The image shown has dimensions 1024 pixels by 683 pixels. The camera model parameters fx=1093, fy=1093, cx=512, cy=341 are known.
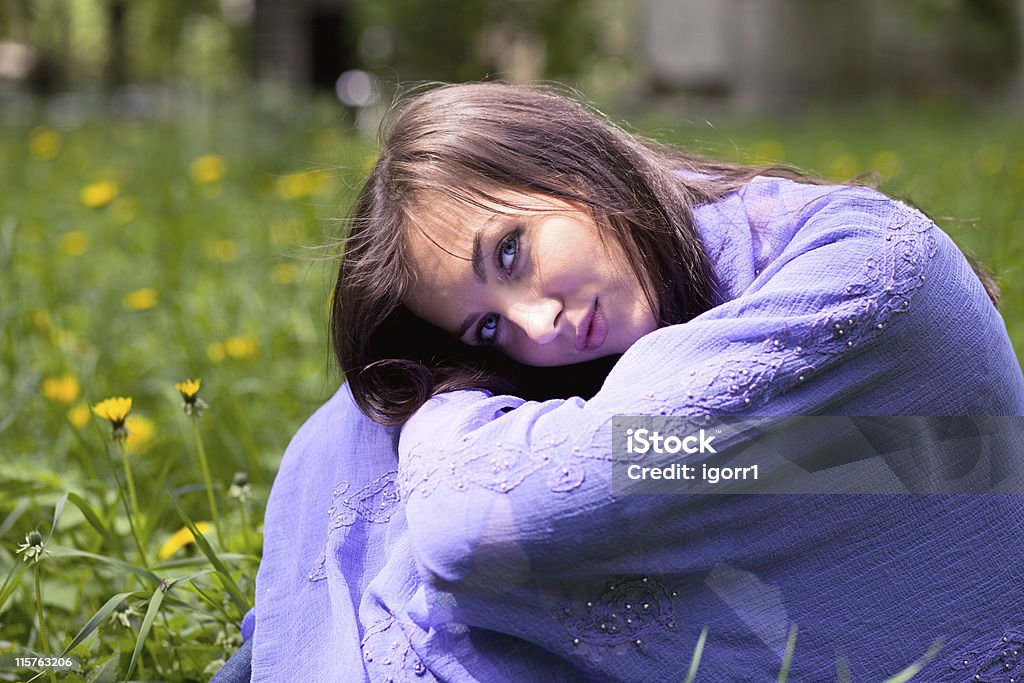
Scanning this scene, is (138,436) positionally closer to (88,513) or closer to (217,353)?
(217,353)

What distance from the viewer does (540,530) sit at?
985 mm

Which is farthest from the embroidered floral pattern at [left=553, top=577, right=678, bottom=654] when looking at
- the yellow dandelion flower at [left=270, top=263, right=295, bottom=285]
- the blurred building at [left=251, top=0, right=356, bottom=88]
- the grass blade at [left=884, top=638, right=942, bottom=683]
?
the blurred building at [left=251, top=0, right=356, bottom=88]

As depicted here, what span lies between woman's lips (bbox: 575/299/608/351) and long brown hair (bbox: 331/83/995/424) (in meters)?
0.07

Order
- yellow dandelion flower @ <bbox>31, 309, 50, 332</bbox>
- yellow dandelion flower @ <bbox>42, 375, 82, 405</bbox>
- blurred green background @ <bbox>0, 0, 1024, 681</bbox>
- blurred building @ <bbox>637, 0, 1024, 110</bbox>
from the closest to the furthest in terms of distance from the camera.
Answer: blurred green background @ <bbox>0, 0, 1024, 681</bbox>
yellow dandelion flower @ <bbox>42, 375, 82, 405</bbox>
yellow dandelion flower @ <bbox>31, 309, 50, 332</bbox>
blurred building @ <bbox>637, 0, 1024, 110</bbox>

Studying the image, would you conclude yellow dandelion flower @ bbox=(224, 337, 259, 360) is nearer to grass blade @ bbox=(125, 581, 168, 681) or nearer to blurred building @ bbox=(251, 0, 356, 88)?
grass blade @ bbox=(125, 581, 168, 681)

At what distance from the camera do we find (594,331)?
3.89ft

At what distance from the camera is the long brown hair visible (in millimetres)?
1247

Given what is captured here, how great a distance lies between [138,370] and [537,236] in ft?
4.54

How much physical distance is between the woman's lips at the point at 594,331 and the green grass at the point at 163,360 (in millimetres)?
381

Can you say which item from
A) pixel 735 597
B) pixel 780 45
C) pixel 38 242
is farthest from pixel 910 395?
pixel 780 45

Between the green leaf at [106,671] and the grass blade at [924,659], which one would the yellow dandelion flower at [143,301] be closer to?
the green leaf at [106,671]

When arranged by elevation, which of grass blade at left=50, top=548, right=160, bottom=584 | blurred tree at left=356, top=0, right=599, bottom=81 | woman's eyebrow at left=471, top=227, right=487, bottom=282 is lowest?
blurred tree at left=356, top=0, right=599, bottom=81

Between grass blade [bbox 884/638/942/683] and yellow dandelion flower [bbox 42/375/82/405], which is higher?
grass blade [bbox 884/638/942/683]

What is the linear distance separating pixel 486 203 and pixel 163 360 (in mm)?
1372
